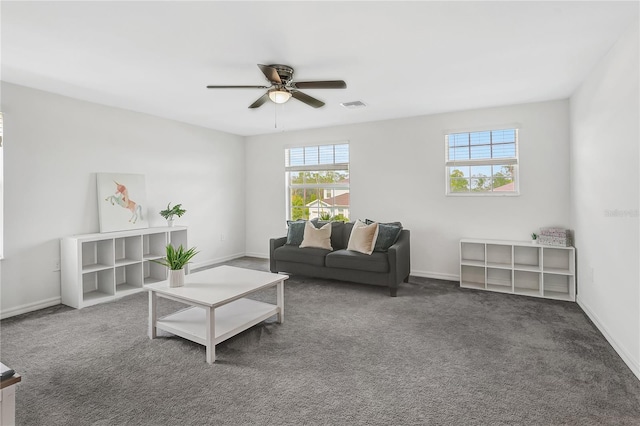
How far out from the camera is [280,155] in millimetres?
6523

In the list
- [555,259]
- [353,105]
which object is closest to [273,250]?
[353,105]

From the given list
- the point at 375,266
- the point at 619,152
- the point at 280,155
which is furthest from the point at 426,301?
the point at 280,155

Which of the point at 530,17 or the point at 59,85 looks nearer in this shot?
the point at 530,17

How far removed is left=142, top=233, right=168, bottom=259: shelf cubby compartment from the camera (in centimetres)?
488

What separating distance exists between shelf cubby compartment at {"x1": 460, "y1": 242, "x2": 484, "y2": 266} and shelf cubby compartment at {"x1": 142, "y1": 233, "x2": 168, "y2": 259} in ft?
13.9

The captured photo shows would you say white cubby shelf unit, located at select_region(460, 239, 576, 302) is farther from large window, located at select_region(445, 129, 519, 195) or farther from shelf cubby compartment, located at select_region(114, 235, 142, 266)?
shelf cubby compartment, located at select_region(114, 235, 142, 266)

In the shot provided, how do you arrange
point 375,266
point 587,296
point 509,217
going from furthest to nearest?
point 509,217
point 375,266
point 587,296

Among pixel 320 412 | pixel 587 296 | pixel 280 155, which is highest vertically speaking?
pixel 280 155

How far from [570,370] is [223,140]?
A: 5967 mm

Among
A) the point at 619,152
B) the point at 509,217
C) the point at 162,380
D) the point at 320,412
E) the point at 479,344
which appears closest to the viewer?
the point at 320,412

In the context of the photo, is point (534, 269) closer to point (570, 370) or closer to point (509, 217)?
point (509, 217)

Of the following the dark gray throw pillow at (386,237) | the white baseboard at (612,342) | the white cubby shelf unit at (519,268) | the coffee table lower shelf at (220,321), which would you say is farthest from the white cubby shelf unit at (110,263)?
the white baseboard at (612,342)

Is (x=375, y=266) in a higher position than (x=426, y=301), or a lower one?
higher

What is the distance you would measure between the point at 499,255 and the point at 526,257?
0.32 m
